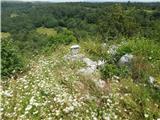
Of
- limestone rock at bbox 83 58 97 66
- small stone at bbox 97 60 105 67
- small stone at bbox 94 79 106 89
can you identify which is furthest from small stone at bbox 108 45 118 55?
small stone at bbox 94 79 106 89

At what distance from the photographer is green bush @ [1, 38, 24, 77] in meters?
7.19

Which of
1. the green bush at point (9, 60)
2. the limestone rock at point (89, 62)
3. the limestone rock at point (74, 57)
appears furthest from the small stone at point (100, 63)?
the green bush at point (9, 60)

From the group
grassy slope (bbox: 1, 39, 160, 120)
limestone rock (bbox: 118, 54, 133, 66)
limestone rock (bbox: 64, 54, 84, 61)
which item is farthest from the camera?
limestone rock (bbox: 64, 54, 84, 61)

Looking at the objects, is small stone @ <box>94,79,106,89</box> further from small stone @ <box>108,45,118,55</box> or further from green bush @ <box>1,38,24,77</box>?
green bush @ <box>1,38,24,77</box>

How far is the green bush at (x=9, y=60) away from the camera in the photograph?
7.19 metres

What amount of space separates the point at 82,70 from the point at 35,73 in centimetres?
102

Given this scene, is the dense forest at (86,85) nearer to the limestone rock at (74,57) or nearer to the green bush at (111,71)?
the green bush at (111,71)

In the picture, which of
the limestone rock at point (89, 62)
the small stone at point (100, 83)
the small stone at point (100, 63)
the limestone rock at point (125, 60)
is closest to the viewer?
the small stone at point (100, 83)

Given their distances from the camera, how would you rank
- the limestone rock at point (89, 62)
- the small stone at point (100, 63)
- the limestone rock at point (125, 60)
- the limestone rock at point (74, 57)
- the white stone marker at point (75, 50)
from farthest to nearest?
1. the white stone marker at point (75, 50)
2. the limestone rock at point (74, 57)
3. the limestone rock at point (89, 62)
4. the small stone at point (100, 63)
5. the limestone rock at point (125, 60)

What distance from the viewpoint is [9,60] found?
7.31 metres

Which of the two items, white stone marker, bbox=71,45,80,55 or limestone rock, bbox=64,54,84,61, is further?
white stone marker, bbox=71,45,80,55

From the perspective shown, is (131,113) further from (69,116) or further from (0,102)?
(0,102)

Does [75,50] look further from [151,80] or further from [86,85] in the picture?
[151,80]

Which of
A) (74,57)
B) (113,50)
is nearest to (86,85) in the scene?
(74,57)
